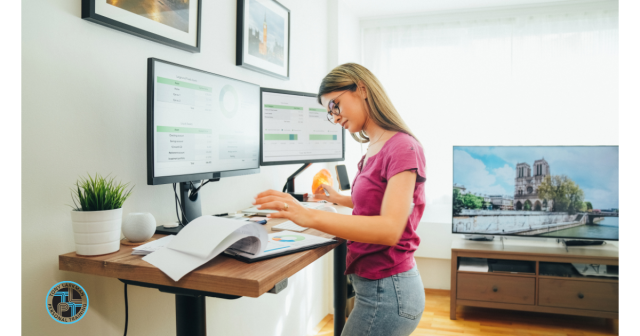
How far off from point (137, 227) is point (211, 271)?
35 centimetres

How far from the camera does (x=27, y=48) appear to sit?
100 cm

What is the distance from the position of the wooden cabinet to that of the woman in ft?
6.51

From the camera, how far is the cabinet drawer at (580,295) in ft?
9.02

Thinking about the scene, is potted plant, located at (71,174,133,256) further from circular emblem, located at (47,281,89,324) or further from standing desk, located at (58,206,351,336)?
circular emblem, located at (47,281,89,324)

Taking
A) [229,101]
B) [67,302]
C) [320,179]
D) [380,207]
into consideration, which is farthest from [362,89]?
[320,179]

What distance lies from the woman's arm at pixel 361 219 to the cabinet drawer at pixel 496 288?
2197 millimetres

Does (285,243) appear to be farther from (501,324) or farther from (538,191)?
(538,191)

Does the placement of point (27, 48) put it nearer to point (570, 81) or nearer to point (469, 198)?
point (469, 198)

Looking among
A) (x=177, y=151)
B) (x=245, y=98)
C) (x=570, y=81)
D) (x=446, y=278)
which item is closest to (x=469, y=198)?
(x=446, y=278)

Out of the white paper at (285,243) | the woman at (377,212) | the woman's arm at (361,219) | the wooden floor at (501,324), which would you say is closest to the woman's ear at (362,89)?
the woman at (377,212)

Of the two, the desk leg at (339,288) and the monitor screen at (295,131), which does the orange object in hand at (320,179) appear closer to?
the monitor screen at (295,131)

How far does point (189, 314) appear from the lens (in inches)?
40.1

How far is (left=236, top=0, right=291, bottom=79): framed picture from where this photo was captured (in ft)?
6.21
